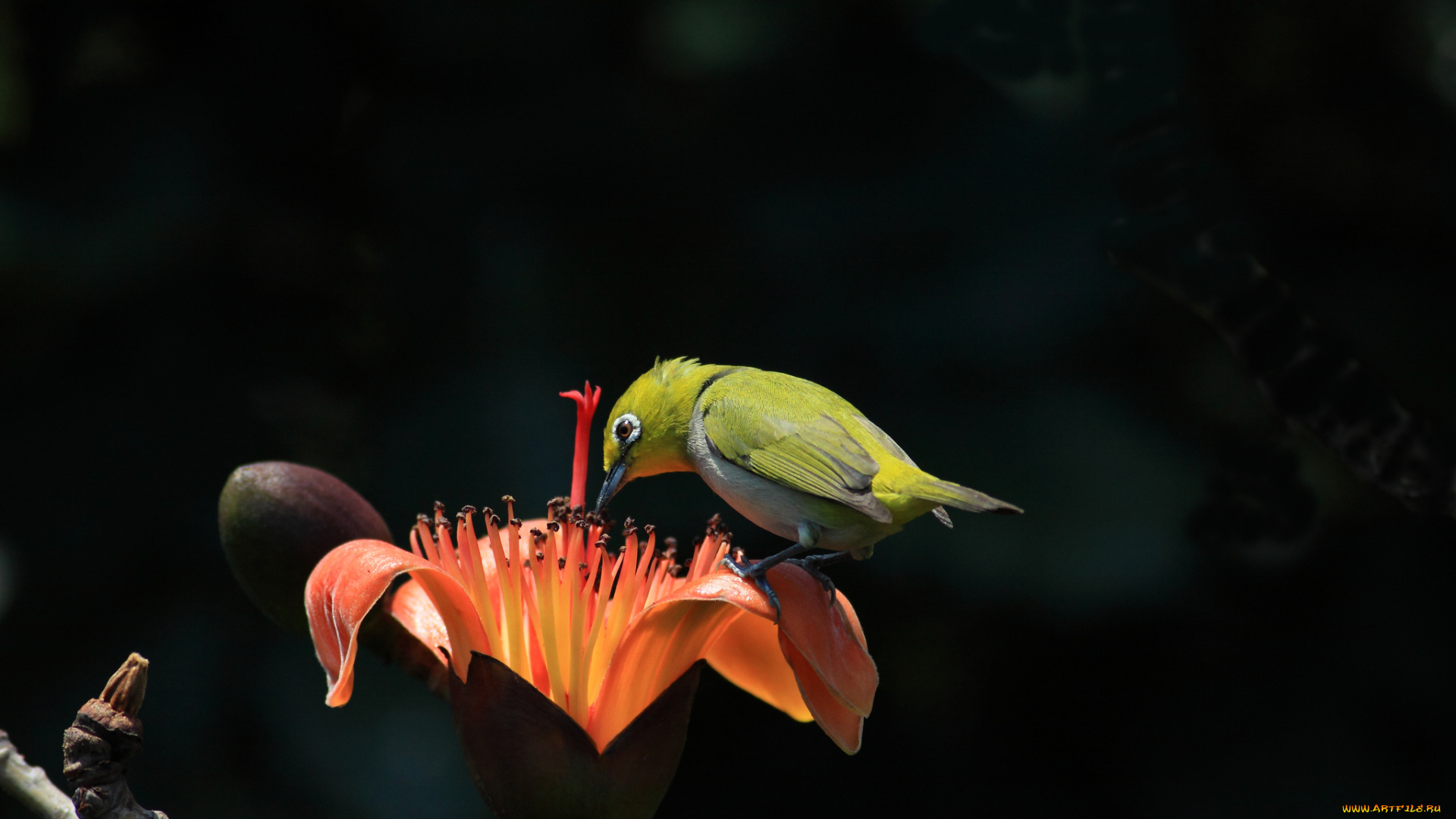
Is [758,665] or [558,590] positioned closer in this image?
[558,590]

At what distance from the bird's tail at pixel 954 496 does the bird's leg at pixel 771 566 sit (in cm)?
10

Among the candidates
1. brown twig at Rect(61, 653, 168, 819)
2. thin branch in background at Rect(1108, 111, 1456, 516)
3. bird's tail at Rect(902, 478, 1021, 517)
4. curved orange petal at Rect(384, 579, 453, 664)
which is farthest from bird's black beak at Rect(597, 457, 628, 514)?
thin branch in background at Rect(1108, 111, 1456, 516)

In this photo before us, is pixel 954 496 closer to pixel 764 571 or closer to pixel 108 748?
pixel 764 571

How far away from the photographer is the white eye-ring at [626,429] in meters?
1.11

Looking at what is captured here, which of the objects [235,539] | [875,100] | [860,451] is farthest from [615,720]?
[875,100]

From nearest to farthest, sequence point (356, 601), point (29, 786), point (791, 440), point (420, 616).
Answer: point (29, 786) < point (356, 601) < point (791, 440) < point (420, 616)

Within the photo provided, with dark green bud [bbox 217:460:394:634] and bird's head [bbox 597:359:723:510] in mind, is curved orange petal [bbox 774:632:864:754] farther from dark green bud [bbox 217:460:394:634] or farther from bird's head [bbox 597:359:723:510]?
dark green bud [bbox 217:460:394:634]

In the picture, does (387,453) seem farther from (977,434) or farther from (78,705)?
(977,434)

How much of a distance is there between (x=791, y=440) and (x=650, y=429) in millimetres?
189

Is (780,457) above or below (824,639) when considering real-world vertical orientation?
above

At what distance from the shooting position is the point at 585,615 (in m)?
1.00

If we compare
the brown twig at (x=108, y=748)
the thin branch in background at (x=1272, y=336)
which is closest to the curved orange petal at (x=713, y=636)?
the brown twig at (x=108, y=748)

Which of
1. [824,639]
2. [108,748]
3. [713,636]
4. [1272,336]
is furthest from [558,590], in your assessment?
[1272,336]

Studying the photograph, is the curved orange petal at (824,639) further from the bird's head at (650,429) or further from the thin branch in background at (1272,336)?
the thin branch in background at (1272,336)
